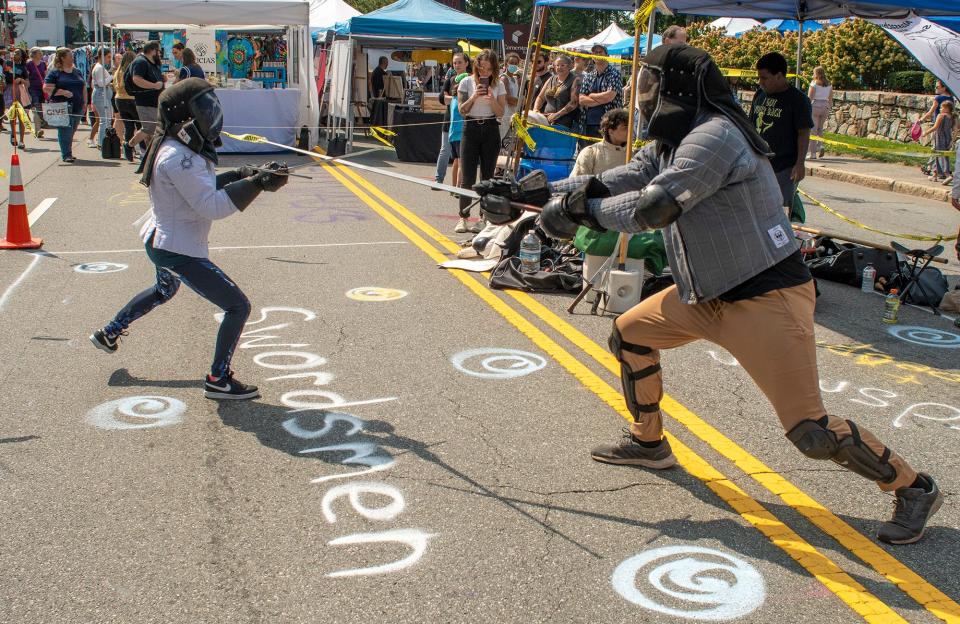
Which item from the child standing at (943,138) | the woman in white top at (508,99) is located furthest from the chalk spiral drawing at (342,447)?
the child standing at (943,138)

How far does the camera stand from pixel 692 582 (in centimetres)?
346

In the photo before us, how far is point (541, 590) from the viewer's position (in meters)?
3.36

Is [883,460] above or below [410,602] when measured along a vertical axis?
above

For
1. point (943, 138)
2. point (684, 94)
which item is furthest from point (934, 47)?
point (943, 138)

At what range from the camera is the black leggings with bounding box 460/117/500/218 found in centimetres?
1043

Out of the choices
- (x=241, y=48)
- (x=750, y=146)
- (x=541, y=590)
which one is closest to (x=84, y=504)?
(x=541, y=590)

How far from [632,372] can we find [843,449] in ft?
3.11

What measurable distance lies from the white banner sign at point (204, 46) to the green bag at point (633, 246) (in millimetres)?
17628

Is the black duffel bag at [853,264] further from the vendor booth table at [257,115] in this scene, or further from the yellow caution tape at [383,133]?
the vendor booth table at [257,115]

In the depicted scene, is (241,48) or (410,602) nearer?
(410,602)

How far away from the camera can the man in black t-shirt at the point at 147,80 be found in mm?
14328

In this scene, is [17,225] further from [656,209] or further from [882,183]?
[882,183]

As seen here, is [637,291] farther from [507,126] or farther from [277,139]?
[277,139]

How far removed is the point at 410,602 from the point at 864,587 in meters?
1.61
